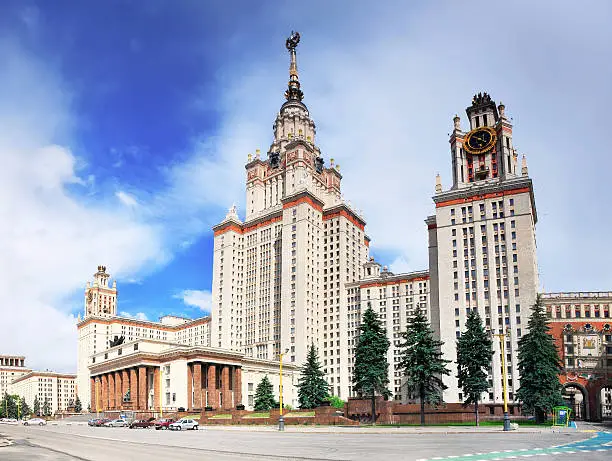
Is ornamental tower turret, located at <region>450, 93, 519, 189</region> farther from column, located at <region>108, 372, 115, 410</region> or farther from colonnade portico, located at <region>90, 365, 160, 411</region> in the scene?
column, located at <region>108, 372, 115, 410</region>

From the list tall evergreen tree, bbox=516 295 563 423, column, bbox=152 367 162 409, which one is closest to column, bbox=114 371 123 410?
column, bbox=152 367 162 409

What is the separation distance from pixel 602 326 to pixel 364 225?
79967 mm

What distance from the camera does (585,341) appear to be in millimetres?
105438

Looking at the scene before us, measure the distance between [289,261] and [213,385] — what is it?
43.0 meters

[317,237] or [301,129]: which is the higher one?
[301,129]

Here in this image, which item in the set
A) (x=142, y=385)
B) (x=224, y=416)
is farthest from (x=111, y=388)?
(x=224, y=416)

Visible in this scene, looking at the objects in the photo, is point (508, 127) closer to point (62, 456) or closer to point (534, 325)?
point (534, 325)

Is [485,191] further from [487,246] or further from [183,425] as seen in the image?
[183,425]

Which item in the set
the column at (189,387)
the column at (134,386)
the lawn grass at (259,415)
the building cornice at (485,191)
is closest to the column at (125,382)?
the column at (134,386)

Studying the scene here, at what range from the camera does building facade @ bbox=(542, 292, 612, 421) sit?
332ft

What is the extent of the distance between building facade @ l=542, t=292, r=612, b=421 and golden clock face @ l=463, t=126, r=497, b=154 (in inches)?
1233

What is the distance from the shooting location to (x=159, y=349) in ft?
437

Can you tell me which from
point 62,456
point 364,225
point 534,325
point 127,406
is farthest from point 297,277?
point 62,456

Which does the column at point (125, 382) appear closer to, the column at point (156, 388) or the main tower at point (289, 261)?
the column at point (156, 388)
